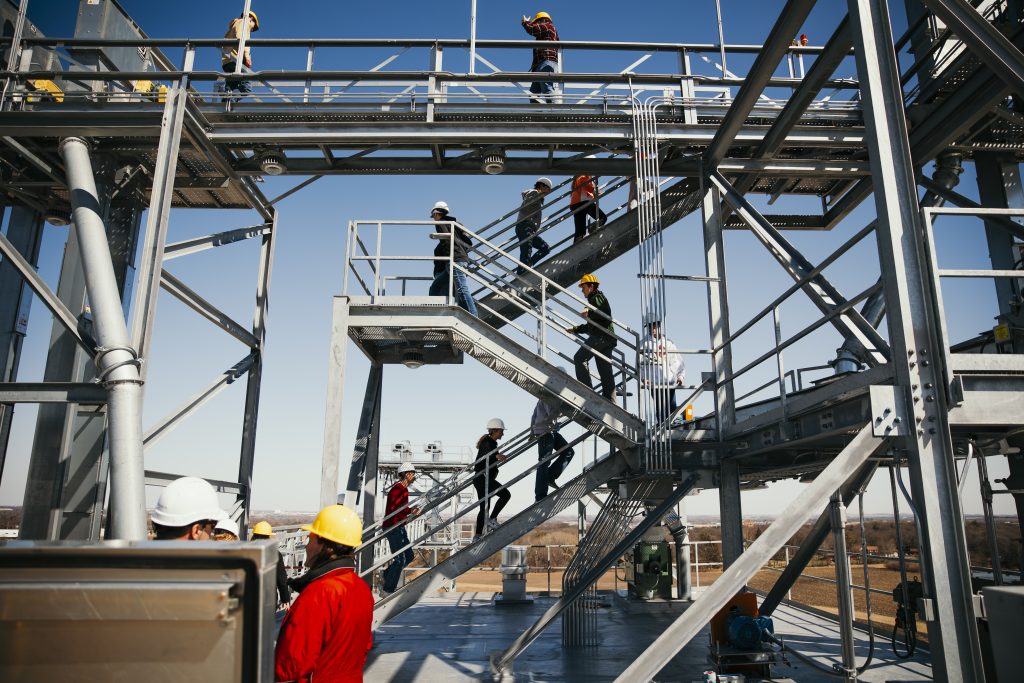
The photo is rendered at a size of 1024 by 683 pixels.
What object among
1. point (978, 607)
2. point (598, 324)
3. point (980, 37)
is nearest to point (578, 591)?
point (598, 324)

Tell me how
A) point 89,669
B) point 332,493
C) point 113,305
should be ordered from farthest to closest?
point 332,493 < point 113,305 < point 89,669

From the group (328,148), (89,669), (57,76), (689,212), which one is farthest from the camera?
(689,212)

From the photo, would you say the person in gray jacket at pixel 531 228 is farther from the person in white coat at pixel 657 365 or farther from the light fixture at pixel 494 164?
the person in white coat at pixel 657 365

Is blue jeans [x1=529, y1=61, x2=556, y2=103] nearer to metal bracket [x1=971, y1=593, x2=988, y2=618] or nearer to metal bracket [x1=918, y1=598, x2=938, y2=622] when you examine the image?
metal bracket [x1=918, y1=598, x2=938, y2=622]

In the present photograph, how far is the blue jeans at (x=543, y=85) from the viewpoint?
31.6 feet

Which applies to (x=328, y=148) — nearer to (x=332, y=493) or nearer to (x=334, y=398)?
(x=334, y=398)

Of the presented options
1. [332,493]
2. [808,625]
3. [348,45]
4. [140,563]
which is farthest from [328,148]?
[808,625]

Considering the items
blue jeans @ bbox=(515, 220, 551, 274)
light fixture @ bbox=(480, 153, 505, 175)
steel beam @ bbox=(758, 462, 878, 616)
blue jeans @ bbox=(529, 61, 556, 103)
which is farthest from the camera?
blue jeans @ bbox=(515, 220, 551, 274)

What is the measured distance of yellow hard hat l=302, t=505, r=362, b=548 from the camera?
3.51 metres

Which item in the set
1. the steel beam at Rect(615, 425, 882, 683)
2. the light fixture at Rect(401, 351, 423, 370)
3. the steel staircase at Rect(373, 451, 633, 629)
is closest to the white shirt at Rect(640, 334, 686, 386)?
the steel staircase at Rect(373, 451, 633, 629)

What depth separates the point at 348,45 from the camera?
9.43 meters

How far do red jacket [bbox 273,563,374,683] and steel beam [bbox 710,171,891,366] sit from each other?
4814mm

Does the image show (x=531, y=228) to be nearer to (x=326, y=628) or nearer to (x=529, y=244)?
(x=529, y=244)

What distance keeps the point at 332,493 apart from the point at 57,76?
7217 millimetres
